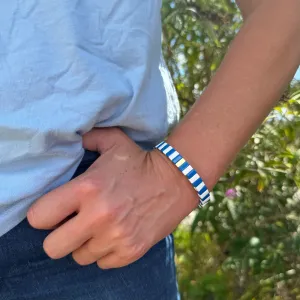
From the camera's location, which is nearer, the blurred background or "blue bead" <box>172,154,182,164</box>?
"blue bead" <box>172,154,182,164</box>

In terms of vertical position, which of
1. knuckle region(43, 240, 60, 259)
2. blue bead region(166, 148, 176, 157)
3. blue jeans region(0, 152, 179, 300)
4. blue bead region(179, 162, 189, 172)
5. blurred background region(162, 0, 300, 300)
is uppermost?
blue bead region(166, 148, 176, 157)

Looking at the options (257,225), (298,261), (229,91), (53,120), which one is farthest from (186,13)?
(53,120)

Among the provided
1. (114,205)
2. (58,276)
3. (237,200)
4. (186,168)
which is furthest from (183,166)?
(237,200)

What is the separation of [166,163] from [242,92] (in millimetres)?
146

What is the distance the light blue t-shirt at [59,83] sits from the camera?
75cm

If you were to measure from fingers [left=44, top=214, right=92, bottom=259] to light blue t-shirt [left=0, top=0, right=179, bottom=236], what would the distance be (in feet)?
0.18

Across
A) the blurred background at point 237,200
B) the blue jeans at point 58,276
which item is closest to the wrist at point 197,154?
the blue jeans at point 58,276

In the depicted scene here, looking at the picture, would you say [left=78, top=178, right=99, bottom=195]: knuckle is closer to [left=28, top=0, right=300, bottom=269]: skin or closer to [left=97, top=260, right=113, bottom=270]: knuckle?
[left=28, top=0, right=300, bottom=269]: skin

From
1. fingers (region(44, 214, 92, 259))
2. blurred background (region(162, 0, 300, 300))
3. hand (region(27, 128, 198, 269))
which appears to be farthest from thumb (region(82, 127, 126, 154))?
blurred background (region(162, 0, 300, 300))

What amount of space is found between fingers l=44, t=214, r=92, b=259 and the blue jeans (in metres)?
0.04

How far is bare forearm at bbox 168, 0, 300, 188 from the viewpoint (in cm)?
83

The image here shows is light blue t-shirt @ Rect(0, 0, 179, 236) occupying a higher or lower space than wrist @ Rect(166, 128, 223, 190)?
higher

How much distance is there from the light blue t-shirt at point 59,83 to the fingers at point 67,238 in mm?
53

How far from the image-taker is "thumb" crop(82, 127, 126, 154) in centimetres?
82
